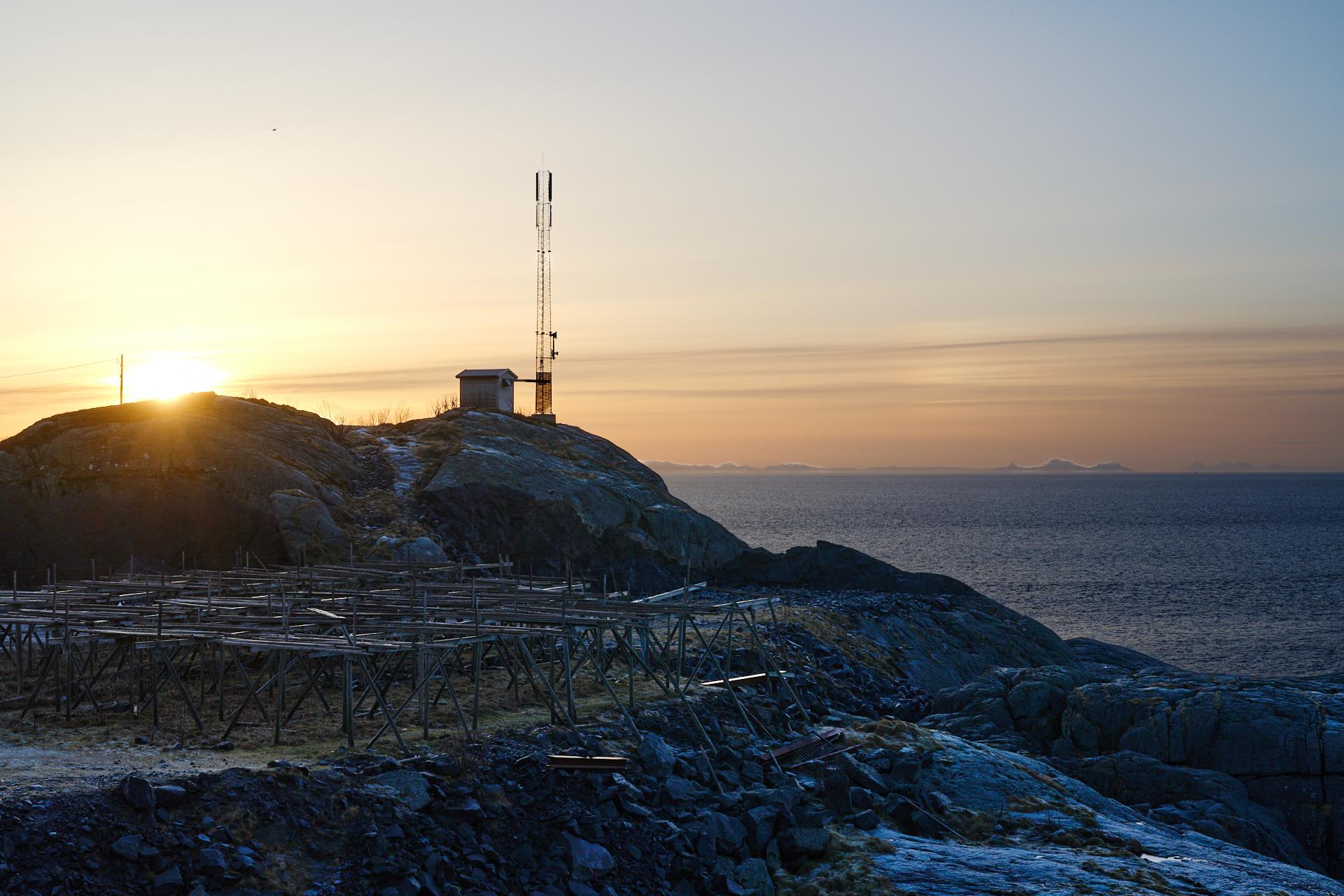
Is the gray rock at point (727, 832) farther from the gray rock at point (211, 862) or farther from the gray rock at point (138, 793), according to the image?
the gray rock at point (138, 793)

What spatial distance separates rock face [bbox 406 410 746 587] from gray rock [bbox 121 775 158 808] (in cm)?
3524

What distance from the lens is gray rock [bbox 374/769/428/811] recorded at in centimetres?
2081

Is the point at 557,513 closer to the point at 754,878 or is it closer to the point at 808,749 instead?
the point at 808,749

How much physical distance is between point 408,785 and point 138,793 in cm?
444

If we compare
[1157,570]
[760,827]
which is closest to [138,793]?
[760,827]

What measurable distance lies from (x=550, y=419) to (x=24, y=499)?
29976 mm

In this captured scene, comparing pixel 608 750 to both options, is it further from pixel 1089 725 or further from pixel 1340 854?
pixel 1340 854

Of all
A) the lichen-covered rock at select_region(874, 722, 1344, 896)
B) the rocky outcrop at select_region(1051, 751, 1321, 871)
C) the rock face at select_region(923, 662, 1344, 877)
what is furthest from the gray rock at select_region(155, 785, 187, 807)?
the rock face at select_region(923, 662, 1344, 877)

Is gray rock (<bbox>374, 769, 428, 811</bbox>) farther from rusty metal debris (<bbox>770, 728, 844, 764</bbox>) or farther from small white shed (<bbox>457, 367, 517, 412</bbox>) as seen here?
small white shed (<bbox>457, 367, 517, 412</bbox>)

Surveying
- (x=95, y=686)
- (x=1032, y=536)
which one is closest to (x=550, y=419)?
(x=95, y=686)

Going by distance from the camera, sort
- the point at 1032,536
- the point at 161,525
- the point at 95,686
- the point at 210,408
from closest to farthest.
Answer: the point at 95,686, the point at 161,525, the point at 210,408, the point at 1032,536

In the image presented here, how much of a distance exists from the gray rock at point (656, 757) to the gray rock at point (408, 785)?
192 inches

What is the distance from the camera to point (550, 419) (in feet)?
242

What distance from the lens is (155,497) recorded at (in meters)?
53.1
